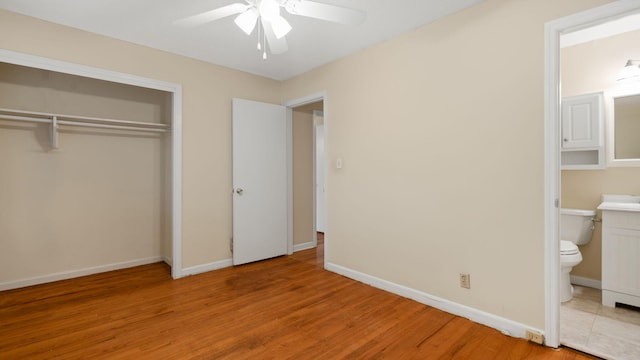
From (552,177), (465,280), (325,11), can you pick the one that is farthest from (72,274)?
(552,177)

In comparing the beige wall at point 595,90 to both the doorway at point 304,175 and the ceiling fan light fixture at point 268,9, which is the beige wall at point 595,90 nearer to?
the doorway at point 304,175

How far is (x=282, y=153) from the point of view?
405cm

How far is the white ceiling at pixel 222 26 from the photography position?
2314 mm

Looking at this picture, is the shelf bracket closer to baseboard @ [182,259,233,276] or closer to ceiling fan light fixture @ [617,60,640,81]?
baseboard @ [182,259,233,276]

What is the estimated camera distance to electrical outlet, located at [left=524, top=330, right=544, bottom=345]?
1968mm

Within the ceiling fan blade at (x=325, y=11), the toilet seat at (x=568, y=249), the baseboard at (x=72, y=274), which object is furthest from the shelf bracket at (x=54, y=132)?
the toilet seat at (x=568, y=249)

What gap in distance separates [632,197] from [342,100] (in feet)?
9.26

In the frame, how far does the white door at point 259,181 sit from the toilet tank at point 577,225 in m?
3.11

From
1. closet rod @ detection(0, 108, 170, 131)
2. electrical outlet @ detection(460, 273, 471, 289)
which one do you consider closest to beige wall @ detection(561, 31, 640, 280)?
electrical outlet @ detection(460, 273, 471, 289)

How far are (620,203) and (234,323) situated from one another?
3.48m

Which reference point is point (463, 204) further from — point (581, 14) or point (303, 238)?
point (303, 238)

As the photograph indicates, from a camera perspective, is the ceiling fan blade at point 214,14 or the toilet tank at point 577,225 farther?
the toilet tank at point 577,225

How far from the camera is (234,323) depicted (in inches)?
90.2

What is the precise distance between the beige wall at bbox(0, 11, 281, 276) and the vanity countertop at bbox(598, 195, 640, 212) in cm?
372
